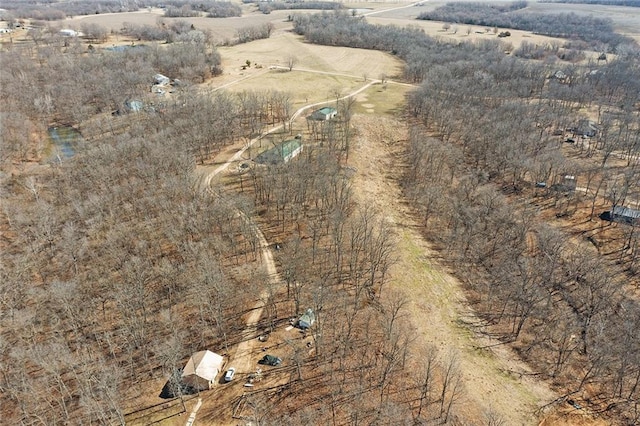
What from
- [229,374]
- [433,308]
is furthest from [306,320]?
[433,308]

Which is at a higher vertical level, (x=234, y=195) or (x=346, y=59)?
(x=346, y=59)

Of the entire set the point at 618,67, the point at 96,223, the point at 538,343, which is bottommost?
the point at 538,343

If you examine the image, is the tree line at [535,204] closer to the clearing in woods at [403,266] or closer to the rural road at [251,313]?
the clearing in woods at [403,266]

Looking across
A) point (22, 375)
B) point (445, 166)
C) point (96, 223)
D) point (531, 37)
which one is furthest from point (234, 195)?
point (531, 37)

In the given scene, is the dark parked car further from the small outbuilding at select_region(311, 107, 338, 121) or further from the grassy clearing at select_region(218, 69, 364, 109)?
the grassy clearing at select_region(218, 69, 364, 109)

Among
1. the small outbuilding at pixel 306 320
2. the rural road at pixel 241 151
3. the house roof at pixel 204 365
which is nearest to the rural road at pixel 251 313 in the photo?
the rural road at pixel 241 151

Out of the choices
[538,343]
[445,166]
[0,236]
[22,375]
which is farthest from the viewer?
[445,166]

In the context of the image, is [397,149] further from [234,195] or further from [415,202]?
[234,195]
